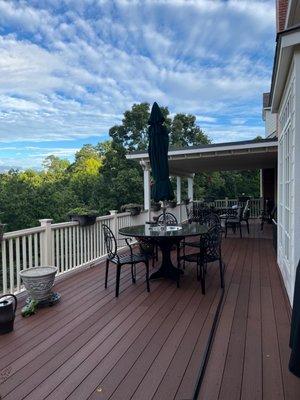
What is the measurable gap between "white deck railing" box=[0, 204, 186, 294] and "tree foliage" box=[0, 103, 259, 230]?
27.4 ft

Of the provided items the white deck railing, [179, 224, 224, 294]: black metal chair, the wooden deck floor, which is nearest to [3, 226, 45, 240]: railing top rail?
the white deck railing

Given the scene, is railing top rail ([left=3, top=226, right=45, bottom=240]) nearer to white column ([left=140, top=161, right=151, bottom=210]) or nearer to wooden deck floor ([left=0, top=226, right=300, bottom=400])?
wooden deck floor ([left=0, top=226, right=300, bottom=400])

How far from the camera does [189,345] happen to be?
102 inches

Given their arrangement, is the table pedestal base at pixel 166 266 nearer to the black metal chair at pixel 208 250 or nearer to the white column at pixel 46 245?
the black metal chair at pixel 208 250

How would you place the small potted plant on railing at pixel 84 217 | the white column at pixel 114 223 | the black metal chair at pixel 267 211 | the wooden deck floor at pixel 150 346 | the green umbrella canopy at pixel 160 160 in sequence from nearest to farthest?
1. the wooden deck floor at pixel 150 346
2. the green umbrella canopy at pixel 160 160
3. the small potted plant on railing at pixel 84 217
4. the white column at pixel 114 223
5. the black metal chair at pixel 267 211

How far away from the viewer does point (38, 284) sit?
11.3 ft

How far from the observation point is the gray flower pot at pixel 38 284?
11.3 ft

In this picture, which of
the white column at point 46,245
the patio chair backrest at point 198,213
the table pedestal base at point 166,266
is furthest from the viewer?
the patio chair backrest at point 198,213

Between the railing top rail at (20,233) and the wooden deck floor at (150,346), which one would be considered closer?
the wooden deck floor at (150,346)

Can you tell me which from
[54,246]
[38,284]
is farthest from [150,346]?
[54,246]

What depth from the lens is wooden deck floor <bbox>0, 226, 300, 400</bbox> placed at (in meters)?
2.03

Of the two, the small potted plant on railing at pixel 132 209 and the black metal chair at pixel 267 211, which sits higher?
the small potted plant on railing at pixel 132 209

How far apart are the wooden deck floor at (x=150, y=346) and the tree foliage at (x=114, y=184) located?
1063 centimetres

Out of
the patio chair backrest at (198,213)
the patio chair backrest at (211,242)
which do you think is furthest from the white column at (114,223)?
the patio chair backrest at (198,213)
